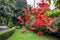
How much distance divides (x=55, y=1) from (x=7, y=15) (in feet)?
39.4

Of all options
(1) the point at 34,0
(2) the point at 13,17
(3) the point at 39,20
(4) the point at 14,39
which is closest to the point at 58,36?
(4) the point at 14,39

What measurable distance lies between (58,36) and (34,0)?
319 inches

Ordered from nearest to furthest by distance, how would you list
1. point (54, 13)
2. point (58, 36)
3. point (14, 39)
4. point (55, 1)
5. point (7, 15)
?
point (55, 1) < point (14, 39) < point (58, 36) < point (54, 13) < point (7, 15)

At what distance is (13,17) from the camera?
1582 centimetres

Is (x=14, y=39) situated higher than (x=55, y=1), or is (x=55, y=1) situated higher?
(x=55, y=1)

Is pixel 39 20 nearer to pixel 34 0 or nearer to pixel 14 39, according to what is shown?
pixel 14 39

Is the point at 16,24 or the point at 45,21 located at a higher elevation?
the point at 45,21

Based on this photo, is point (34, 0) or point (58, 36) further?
point (34, 0)

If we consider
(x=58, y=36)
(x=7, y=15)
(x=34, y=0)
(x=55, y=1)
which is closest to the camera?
(x=55, y=1)

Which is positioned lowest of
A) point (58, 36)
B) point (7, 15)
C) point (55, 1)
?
point (58, 36)

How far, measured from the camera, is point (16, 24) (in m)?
15.8

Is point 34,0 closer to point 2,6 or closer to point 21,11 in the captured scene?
point 21,11

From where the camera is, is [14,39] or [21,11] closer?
[14,39]

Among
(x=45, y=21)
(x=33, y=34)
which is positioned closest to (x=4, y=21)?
(x=33, y=34)
